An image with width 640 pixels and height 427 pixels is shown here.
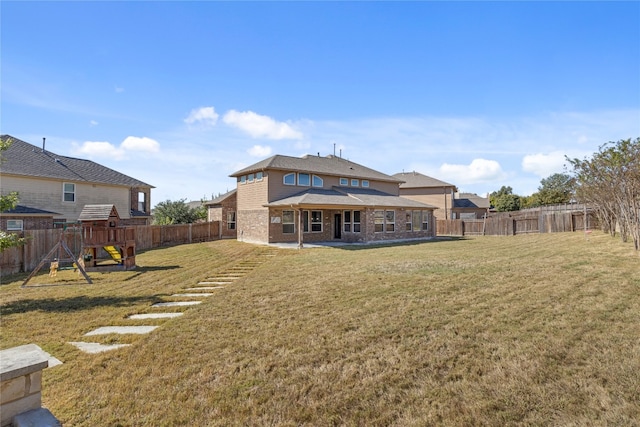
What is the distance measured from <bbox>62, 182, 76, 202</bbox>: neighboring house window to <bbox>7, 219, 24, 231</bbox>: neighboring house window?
2.87 metres

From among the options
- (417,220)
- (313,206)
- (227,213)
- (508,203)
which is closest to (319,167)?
(313,206)

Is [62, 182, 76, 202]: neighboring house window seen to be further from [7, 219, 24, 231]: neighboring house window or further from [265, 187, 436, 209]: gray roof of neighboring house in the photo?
[265, 187, 436, 209]: gray roof of neighboring house

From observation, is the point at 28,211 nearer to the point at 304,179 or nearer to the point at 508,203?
the point at 304,179

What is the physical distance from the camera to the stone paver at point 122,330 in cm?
527

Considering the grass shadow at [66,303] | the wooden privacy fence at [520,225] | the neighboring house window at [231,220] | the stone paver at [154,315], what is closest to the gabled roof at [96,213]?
the grass shadow at [66,303]

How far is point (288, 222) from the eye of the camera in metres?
20.3

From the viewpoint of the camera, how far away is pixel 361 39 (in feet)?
42.6

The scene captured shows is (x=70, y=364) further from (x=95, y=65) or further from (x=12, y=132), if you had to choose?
(x=12, y=132)

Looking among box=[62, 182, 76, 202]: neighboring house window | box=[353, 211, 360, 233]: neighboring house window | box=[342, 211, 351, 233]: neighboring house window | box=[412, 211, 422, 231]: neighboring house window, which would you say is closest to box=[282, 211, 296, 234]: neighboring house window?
box=[342, 211, 351, 233]: neighboring house window

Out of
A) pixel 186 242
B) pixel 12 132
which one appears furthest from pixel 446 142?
pixel 12 132

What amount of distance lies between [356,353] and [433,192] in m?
37.0

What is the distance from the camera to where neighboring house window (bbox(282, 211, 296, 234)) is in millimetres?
20125

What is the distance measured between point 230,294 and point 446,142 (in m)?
16.9

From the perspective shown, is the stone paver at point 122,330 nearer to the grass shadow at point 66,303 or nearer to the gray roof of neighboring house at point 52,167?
the grass shadow at point 66,303
